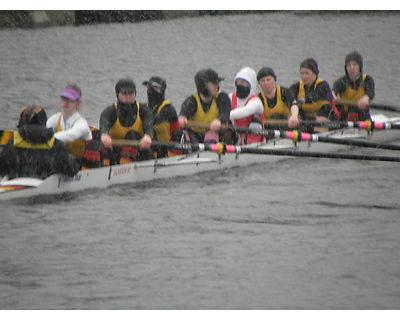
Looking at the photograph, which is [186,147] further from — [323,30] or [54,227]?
[323,30]

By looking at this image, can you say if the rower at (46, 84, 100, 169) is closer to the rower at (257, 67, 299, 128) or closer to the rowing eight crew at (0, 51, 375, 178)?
the rowing eight crew at (0, 51, 375, 178)

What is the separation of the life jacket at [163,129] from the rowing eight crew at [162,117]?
14mm

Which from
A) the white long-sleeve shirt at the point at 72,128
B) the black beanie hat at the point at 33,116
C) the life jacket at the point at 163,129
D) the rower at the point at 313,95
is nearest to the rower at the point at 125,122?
the white long-sleeve shirt at the point at 72,128

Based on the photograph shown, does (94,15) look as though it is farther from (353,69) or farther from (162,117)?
(162,117)

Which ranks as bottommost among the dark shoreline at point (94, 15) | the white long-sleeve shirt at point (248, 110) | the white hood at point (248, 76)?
the white long-sleeve shirt at point (248, 110)

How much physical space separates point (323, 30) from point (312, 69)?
17129 millimetres

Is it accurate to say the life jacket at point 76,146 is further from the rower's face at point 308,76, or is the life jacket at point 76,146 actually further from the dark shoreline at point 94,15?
the dark shoreline at point 94,15

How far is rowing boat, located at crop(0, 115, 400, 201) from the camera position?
1088cm

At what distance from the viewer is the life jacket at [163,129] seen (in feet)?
41.0

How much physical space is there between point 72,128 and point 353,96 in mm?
6002

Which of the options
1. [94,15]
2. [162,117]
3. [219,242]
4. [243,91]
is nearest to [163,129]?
[162,117]

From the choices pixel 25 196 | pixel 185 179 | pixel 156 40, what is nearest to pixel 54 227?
pixel 25 196

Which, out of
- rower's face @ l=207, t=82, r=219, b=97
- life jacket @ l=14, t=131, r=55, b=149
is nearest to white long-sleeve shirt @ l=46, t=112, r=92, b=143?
life jacket @ l=14, t=131, r=55, b=149

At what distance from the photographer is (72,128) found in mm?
11227
